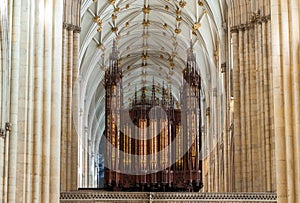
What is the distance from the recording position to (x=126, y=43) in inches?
1587

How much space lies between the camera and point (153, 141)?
30.8 m

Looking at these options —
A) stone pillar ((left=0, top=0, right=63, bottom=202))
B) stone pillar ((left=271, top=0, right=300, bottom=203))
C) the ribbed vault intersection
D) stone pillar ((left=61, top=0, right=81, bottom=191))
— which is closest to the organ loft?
stone pillar ((left=61, top=0, right=81, bottom=191))

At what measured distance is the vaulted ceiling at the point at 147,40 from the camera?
1363 inches

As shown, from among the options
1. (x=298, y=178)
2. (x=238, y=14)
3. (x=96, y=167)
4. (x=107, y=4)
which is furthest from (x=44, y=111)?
(x=96, y=167)

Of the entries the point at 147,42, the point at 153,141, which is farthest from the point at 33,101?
the point at 147,42

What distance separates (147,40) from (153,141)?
1072 cm

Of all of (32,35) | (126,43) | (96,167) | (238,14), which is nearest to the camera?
(32,35)

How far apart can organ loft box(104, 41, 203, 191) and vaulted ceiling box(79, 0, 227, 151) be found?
3040 millimetres

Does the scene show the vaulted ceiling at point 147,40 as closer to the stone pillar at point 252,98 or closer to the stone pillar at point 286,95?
the stone pillar at point 252,98

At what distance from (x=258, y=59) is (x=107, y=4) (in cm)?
1078

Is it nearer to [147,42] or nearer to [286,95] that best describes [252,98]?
[286,95]

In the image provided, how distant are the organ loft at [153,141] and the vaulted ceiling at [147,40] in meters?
3.04

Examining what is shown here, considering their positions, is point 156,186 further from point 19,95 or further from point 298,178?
point 19,95

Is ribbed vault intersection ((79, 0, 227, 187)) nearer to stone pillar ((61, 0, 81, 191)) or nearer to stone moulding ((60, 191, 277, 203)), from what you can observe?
stone pillar ((61, 0, 81, 191))
